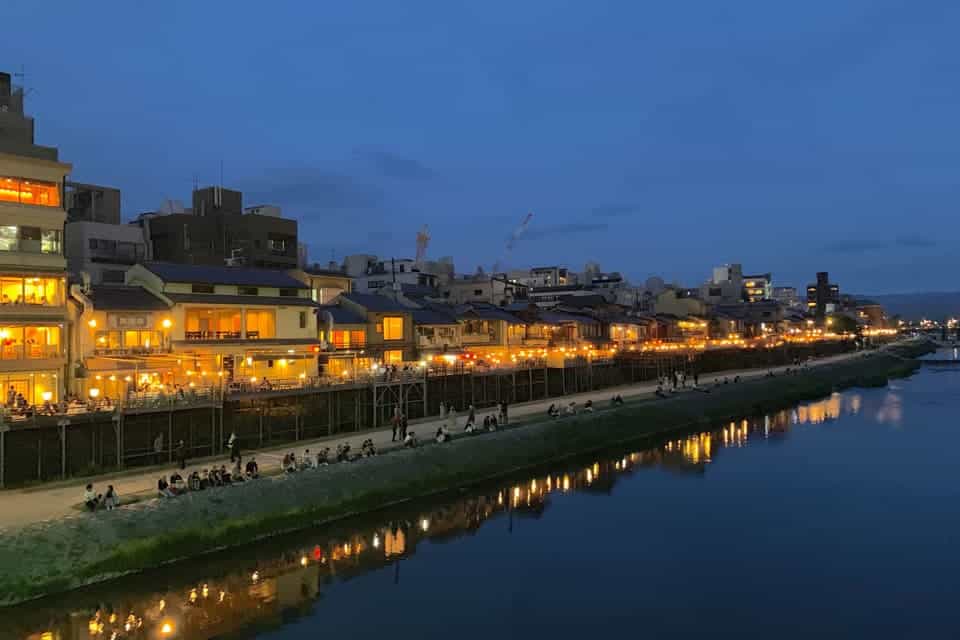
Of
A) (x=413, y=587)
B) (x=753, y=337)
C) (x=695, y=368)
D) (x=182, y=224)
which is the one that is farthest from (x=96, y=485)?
(x=753, y=337)

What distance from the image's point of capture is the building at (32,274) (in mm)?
34344

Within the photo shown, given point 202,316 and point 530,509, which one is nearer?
point 530,509

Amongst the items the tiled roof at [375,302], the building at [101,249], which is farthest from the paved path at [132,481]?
the building at [101,249]

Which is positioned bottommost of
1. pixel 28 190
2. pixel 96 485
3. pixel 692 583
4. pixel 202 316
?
pixel 692 583

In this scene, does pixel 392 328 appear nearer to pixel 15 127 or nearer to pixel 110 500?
pixel 15 127

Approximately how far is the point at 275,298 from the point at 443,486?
1811 cm

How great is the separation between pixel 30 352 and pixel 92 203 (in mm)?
32381

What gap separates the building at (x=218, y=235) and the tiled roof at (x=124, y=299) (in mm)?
19546

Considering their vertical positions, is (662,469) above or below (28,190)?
below

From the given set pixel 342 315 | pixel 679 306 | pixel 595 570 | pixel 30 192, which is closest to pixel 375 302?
pixel 342 315

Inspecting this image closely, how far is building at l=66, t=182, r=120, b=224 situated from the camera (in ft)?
202

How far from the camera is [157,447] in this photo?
3475 cm

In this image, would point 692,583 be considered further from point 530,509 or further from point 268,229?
point 268,229

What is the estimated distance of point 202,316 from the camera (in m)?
44.1
